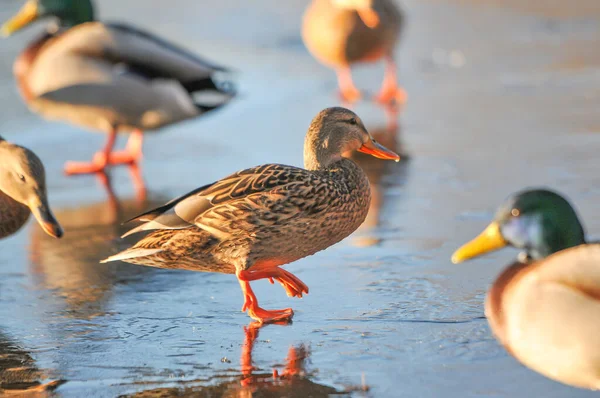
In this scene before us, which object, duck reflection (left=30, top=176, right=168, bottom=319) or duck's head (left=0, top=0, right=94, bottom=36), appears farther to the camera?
duck's head (left=0, top=0, right=94, bottom=36)

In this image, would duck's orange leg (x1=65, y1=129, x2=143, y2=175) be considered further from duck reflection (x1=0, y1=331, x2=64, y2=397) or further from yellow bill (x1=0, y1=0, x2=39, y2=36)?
duck reflection (x1=0, y1=331, x2=64, y2=397)

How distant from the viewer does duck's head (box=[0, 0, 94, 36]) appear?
8609 mm

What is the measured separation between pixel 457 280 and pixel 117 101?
3.78 m

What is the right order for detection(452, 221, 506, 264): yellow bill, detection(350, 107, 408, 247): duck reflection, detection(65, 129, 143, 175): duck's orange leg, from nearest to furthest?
detection(452, 221, 506, 264): yellow bill
detection(350, 107, 408, 247): duck reflection
detection(65, 129, 143, 175): duck's orange leg

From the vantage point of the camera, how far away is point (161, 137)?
8867 millimetres

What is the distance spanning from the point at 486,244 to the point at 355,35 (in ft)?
21.9

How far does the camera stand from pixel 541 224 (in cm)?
354

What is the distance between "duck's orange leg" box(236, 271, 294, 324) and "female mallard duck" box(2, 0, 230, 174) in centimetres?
342

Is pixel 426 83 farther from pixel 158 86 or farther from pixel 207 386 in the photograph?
pixel 207 386

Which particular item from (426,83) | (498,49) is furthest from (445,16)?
(426,83)

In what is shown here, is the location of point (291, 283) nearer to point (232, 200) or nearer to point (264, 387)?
point (232, 200)

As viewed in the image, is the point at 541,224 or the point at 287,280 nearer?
the point at 541,224

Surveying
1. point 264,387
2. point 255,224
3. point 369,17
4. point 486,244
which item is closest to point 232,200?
point 255,224

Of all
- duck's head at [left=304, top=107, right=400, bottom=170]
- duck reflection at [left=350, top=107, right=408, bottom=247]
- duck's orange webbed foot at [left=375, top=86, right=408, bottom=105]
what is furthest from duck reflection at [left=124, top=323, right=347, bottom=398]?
duck's orange webbed foot at [left=375, top=86, right=408, bottom=105]
